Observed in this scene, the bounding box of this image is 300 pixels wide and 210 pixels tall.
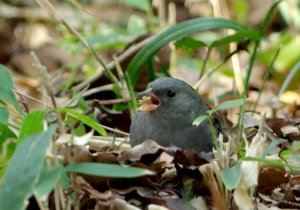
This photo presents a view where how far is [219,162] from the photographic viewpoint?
216cm

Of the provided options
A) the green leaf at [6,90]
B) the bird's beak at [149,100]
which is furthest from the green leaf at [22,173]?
the bird's beak at [149,100]

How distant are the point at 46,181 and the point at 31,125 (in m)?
0.35

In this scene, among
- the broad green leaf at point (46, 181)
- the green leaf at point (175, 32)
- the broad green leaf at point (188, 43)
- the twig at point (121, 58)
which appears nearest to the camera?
the broad green leaf at point (46, 181)

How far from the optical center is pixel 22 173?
1.76m

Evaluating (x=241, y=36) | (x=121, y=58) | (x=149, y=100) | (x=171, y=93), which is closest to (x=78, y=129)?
(x=149, y=100)

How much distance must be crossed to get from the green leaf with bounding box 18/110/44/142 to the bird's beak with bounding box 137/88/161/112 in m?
1.11

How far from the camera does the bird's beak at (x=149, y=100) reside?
3113 millimetres

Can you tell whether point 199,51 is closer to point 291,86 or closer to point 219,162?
point 291,86

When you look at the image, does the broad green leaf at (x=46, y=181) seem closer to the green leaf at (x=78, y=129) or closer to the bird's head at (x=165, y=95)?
the green leaf at (x=78, y=129)

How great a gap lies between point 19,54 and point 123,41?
2.68 metres

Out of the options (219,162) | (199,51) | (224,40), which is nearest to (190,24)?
(224,40)

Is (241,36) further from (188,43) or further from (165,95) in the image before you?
(165,95)

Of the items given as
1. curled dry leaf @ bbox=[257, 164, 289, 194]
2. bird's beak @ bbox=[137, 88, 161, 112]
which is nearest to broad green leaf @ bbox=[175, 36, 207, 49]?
bird's beak @ bbox=[137, 88, 161, 112]

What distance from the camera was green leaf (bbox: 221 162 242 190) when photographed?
6.24 ft
